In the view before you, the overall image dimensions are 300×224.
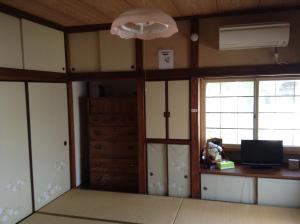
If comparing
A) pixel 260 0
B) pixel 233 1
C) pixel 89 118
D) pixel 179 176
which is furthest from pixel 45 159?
pixel 260 0

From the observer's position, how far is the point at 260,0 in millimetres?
2922

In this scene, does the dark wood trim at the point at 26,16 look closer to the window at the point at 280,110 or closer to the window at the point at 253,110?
the window at the point at 253,110

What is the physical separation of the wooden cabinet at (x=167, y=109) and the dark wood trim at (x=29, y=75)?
1179mm

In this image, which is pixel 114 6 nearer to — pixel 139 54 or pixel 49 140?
pixel 139 54

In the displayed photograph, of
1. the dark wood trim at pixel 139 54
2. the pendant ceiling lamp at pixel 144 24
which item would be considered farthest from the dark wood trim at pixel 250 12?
the pendant ceiling lamp at pixel 144 24

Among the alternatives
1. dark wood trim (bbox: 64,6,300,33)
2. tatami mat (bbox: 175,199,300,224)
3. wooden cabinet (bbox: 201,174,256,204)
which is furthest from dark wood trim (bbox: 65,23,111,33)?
tatami mat (bbox: 175,199,300,224)

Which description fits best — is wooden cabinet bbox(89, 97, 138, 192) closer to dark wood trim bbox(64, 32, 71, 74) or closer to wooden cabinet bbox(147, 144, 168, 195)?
wooden cabinet bbox(147, 144, 168, 195)

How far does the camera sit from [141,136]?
379 cm

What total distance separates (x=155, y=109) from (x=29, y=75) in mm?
1568

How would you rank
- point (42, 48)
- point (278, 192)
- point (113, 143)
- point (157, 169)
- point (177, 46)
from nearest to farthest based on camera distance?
point (278, 192) → point (42, 48) → point (177, 46) → point (157, 169) → point (113, 143)

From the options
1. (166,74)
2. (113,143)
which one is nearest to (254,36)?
(166,74)

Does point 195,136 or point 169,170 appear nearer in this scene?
point 195,136

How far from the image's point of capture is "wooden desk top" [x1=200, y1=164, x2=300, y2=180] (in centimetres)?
328

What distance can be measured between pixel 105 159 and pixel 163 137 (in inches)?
41.8
